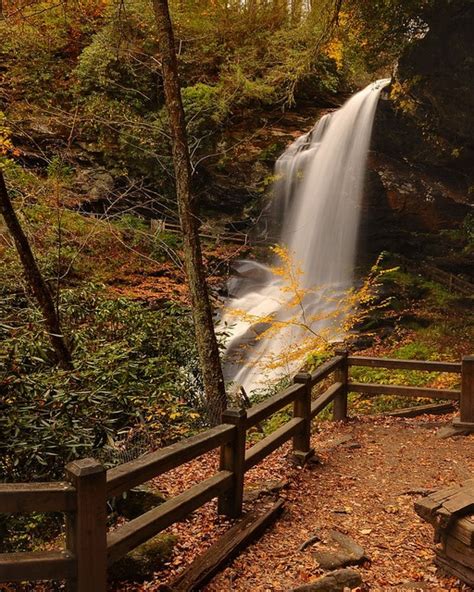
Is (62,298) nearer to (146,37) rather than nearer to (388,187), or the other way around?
(388,187)

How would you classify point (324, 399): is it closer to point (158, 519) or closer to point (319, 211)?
point (158, 519)

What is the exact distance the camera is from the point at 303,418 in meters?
5.76

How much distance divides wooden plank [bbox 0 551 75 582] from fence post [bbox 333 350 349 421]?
541 centimetres

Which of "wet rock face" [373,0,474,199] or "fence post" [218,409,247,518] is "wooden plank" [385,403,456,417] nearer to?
"fence post" [218,409,247,518]

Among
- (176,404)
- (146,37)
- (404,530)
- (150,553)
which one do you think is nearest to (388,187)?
(146,37)

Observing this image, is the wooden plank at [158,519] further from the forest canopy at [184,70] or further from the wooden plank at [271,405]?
the forest canopy at [184,70]

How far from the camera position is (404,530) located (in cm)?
431

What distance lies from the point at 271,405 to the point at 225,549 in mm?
1466

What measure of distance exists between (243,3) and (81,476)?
21.6 metres

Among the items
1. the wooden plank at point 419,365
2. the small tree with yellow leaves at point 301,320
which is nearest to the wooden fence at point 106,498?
the wooden plank at point 419,365

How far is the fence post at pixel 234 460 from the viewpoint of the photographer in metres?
4.30

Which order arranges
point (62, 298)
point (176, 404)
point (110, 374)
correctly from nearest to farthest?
point (110, 374) < point (176, 404) < point (62, 298)

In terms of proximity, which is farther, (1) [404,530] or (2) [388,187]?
(2) [388,187]

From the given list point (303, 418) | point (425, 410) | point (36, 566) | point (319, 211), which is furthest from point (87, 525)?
point (319, 211)
